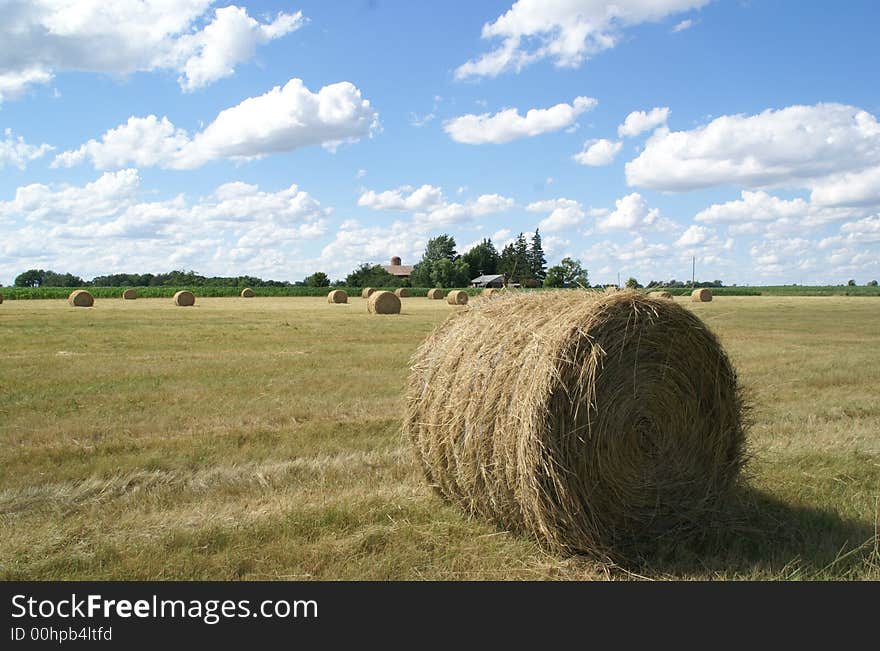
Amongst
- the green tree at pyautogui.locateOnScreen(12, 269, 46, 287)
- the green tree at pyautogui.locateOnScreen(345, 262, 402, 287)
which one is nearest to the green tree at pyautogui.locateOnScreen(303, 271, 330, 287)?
the green tree at pyautogui.locateOnScreen(345, 262, 402, 287)

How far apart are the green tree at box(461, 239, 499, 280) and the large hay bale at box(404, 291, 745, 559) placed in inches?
3577

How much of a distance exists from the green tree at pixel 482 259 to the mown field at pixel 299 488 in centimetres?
8486

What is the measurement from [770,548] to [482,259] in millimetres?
94746

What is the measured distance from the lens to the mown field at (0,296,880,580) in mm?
4875

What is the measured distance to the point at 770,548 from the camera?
5.25 meters

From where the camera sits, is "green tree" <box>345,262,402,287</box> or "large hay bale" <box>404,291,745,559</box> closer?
"large hay bale" <box>404,291,745,559</box>

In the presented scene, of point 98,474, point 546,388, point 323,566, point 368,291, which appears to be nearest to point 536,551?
point 546,388

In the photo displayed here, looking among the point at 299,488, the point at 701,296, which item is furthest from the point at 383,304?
the point at 701,296

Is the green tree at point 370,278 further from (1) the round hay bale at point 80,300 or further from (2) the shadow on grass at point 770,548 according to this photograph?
(2) the shadow on grass at point 770,548

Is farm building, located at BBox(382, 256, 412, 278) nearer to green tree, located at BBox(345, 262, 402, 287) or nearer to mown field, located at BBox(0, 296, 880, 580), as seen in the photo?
green tree, located at BBox(345, 262, 402, 287)

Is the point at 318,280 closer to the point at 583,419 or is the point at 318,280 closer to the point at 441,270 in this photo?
the point at 441,270

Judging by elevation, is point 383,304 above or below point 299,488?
above

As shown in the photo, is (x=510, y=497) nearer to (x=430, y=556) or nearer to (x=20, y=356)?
(x=430, y=556)

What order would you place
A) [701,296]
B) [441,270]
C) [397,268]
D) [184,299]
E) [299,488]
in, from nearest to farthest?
[299,488]
[184,299]
[701,296]
[441,270]
[397,268]
